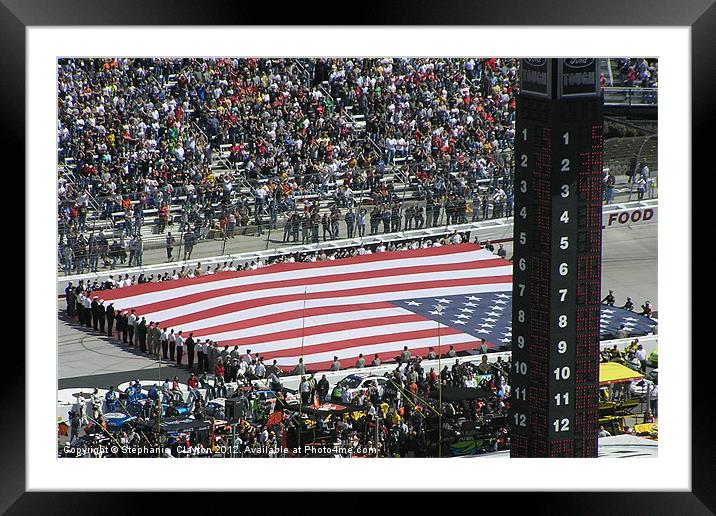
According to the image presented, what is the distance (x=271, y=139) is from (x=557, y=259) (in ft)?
62.6

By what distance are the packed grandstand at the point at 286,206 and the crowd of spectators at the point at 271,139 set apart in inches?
2.4

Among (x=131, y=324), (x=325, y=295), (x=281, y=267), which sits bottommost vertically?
(x=131, y=324)

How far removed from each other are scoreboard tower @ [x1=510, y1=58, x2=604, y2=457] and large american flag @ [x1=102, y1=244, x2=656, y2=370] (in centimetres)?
782

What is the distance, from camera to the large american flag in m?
38.7

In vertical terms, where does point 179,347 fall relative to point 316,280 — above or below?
below

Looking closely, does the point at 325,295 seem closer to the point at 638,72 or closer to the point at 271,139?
the point at 271,139

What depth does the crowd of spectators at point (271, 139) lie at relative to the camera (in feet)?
144

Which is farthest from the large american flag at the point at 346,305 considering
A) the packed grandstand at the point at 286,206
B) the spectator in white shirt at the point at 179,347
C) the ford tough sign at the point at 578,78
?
the ford tough sign at the point at 578,78

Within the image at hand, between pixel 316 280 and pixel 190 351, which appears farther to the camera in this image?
pixel 316 280

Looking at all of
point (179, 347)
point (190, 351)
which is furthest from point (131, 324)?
point (190, 351)

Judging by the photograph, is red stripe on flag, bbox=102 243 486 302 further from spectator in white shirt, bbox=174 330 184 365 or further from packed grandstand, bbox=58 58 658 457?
spectator in white shirt, bbox=174 330 184 365
